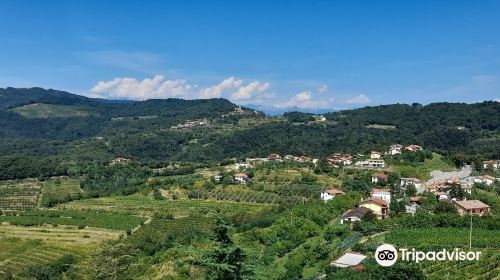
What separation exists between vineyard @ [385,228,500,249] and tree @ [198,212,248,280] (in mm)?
24451

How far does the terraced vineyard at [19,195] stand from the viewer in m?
80.7

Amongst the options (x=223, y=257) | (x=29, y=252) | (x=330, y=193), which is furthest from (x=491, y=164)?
(x=223, y=257)

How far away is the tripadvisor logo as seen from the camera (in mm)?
31691

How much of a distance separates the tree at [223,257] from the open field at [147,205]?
171 feet

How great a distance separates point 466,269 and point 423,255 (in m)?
3.13

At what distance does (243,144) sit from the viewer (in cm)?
15400

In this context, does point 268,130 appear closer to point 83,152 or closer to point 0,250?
point 83,152

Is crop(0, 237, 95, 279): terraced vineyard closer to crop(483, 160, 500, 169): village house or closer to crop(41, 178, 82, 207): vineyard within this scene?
crop(41, 178, 82, 207): vineyard

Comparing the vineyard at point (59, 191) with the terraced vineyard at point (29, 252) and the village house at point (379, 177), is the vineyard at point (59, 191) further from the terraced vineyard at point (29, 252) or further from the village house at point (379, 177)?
the village house at point (379, 177)

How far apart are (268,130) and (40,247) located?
369ft

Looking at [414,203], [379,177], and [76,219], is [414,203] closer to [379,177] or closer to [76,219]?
[379,177]

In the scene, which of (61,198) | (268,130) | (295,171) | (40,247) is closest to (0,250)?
(40,247)

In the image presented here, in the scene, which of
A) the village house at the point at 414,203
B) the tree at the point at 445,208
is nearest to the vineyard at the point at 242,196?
the village house at the point at 414,203

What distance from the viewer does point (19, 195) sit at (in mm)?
89062
